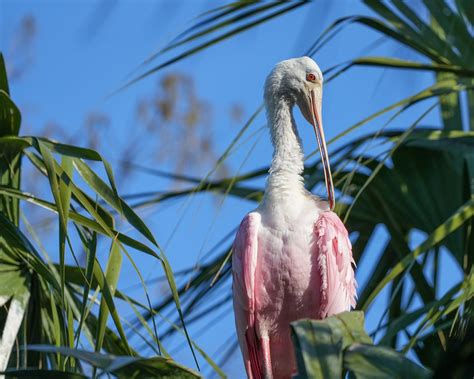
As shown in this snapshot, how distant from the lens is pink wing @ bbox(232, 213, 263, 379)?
12.5ft

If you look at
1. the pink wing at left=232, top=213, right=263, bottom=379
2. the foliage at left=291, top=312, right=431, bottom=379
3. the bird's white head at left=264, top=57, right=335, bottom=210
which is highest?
the bird's white head at left=264, top=57, right=335, bottom=210

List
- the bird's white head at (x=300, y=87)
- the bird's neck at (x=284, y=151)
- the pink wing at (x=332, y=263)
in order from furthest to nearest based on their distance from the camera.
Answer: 1. the bird's white head at (x=300, y=87)
2. the bird's neck at (x=284, y=151)
3. the pink wing at (x=332, y=263)

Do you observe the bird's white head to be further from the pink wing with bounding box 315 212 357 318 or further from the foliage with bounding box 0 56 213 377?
the foliage with bounding box 0 56 213 377

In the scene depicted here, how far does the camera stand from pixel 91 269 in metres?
2.75

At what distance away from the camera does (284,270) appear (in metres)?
3.82

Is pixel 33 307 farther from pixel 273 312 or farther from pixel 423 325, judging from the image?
pixel 423 325

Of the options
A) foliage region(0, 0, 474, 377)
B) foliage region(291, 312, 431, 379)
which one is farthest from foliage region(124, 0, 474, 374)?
foliage region(291, 312, 431, 379)

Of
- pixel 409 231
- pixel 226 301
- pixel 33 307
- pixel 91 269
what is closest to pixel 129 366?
pixel 91 269

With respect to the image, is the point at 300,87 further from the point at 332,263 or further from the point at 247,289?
the point at 247,289

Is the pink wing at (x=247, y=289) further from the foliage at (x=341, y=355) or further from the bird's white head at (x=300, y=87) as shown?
the foliage at (x=341, y=355)

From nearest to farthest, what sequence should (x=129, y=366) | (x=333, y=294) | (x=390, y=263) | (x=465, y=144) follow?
(x=129, y=366)
(x=333, y=294)
(x=465, y=144)
(x=390, y=263)

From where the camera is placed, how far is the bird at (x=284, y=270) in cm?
381

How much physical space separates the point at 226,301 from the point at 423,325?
2226 mm

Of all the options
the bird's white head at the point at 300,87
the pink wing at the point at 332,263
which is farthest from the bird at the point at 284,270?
the bird's white head at the point at 300,87
